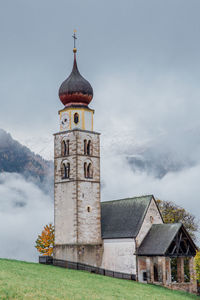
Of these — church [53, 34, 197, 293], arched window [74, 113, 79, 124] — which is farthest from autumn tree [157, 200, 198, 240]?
arched window [74, 113, 79, 124]

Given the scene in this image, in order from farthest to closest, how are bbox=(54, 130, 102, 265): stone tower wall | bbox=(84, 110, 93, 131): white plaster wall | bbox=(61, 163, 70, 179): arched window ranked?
bbox=(84, 110, 93, 131): white plaster wall, bbox=(61, 163, 70, 179): arched window, bbox=(54, 130, 102, 265): stone tower wall

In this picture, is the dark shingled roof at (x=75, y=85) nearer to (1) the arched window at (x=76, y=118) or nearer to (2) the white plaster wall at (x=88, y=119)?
(2) the white plaster wall at (x=88, y=119)

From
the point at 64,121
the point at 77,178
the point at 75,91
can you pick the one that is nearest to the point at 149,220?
the point at 77,178

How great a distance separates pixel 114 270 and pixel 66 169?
1215 cm

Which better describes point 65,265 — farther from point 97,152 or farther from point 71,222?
point 97,152

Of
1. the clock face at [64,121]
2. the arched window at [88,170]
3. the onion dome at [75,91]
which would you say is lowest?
the arched window at [88,170]

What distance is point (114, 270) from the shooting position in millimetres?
52625

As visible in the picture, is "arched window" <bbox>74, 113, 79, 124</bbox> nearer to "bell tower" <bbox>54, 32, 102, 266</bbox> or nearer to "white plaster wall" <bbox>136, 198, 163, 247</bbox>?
"bell tower" <bbox>54, 32, 102, 266</bbox>

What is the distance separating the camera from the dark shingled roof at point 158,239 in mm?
50103

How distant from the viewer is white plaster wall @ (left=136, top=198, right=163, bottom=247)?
5236cm

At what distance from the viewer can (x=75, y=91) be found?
55.7m

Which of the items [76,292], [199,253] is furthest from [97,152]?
[76,292]

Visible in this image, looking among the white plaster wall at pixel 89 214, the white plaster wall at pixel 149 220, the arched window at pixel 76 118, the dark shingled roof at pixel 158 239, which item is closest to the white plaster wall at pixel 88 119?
the arched window at pixel 76 118

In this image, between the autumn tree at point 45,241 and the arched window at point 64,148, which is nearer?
the arched window at point 64,148
